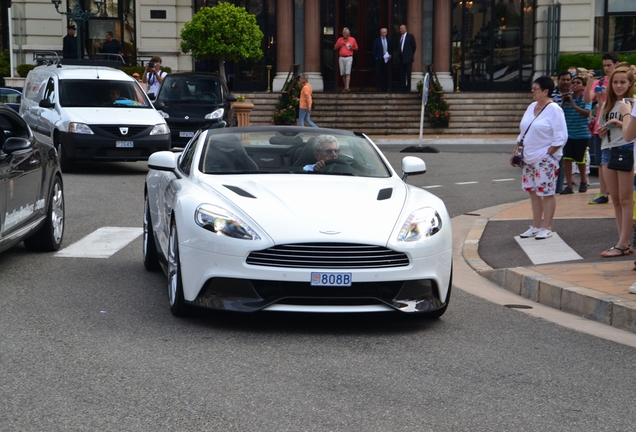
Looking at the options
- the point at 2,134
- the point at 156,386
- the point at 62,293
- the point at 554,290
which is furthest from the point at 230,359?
the point at 2,134

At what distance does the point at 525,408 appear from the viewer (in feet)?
17.2

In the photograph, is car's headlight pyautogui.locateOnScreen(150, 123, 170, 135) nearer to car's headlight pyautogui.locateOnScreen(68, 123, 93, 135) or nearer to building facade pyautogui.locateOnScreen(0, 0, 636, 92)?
car's headlight pyautogui.locateOnScreen(68, 123, 93, 135)

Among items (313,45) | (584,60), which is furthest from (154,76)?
(584,60)

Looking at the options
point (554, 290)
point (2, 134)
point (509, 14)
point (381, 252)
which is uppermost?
point (509, 14)

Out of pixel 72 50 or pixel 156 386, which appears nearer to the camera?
pixel 156 386

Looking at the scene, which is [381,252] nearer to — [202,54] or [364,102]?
[202,54]

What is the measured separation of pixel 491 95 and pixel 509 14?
4213 millimetres

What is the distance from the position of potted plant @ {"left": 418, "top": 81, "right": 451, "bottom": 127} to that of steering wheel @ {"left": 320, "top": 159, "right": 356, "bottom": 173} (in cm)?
2273

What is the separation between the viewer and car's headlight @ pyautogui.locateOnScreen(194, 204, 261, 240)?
6.76 metres

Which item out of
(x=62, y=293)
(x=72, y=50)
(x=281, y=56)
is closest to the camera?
(x=62, y=293)

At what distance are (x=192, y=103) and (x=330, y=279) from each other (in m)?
16.8

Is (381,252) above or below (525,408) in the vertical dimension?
above

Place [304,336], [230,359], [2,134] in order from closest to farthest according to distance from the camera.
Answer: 1. [230,359]
2. [304,336]
3. [2,134]

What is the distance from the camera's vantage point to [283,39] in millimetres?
33438
